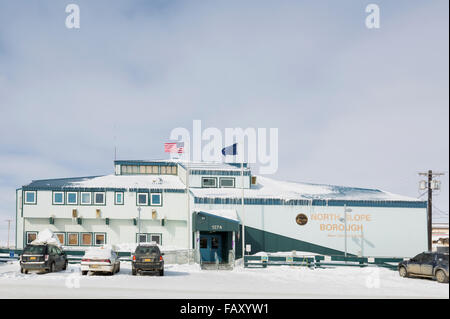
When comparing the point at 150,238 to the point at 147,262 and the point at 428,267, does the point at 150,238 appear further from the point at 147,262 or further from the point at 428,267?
the point at 428,267

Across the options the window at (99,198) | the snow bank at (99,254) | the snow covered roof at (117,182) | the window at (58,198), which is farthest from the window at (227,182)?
the snow bank at (99,254)

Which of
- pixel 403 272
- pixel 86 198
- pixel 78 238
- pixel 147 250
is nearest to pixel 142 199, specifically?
pixel 86 198

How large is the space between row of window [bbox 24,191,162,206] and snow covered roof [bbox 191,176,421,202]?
3784 millimetres

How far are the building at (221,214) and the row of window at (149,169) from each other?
5.92m

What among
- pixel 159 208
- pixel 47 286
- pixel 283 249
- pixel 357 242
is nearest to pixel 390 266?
pixel 357 242

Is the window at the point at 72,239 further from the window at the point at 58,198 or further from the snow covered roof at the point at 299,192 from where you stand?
the snow covered roof at the point at 299,192

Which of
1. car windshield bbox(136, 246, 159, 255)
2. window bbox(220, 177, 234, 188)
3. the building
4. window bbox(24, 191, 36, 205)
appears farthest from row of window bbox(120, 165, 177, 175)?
car windshield bbox(136, 246, 159, 255)

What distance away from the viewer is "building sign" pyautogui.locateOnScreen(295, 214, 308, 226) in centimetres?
3931

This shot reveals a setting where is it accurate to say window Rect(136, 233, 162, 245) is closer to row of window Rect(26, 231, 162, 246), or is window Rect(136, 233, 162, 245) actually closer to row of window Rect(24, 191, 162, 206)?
row of window Rect(26, 231, 162, 246)

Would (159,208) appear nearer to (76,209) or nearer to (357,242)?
(76,209)

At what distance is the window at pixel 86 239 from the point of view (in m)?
40.5

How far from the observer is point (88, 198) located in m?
41.1
